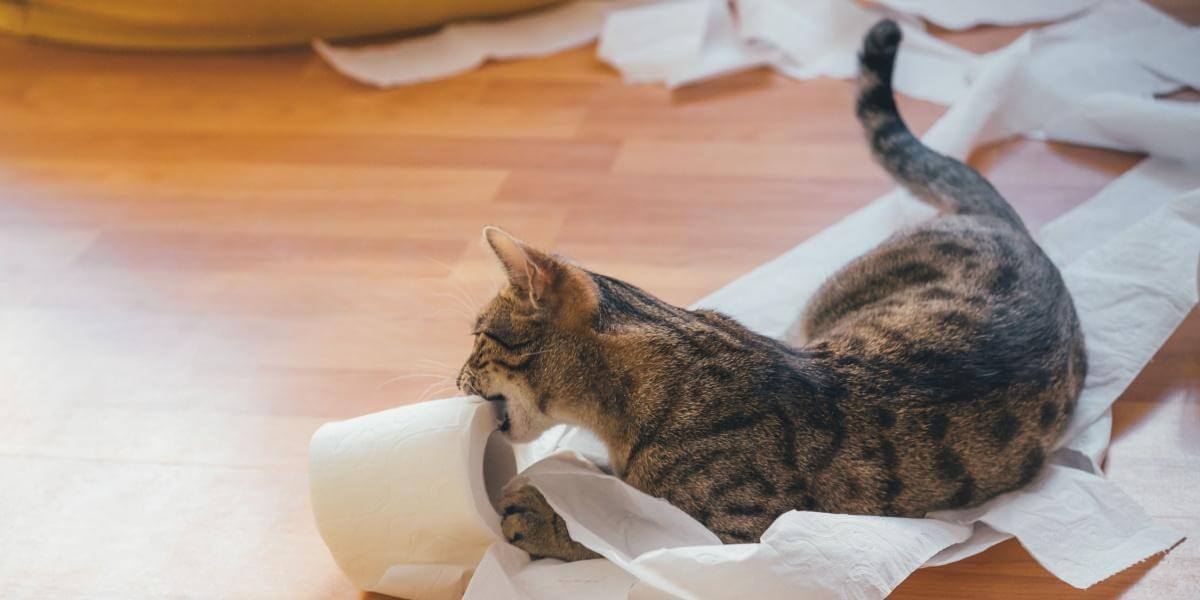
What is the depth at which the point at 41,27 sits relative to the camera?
113 inches

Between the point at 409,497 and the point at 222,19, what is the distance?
177 cm

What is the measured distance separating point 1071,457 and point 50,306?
5.72ft

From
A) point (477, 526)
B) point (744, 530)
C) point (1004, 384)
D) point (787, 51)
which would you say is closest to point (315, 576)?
point (477, 526)

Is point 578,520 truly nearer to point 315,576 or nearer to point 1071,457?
point 315,576

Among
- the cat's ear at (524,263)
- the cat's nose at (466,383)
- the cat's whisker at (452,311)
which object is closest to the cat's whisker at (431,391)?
the cat's whisker at (452,311)

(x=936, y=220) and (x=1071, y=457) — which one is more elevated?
(x=936, y=220)

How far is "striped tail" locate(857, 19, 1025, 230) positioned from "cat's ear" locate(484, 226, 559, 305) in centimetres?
74

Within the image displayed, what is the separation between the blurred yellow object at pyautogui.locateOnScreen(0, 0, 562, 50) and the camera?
2725 millimetres

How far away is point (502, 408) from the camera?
1495 mm

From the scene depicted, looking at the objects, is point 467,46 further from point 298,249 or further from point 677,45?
point 298,249

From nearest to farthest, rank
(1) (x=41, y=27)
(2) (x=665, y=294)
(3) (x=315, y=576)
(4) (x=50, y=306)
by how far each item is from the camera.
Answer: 1. (3) (x=315, y=576)
2. (2) (x=665, y=294)
3. (4) (x=50, y=306)
4. (1) (x=41, y=27)

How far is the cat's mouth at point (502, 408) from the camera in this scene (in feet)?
4.88

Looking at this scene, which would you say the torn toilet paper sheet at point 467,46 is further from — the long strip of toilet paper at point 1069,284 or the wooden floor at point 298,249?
the long strip of toilet paper at point 1069,284

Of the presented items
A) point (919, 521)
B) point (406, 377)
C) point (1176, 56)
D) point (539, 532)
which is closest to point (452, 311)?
point (406, 377)
